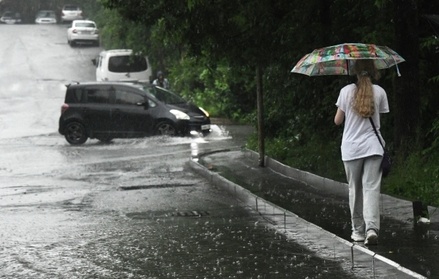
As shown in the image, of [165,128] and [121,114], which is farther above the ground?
[121,114]

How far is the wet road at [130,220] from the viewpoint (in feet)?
33.2

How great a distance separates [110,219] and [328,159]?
590cm

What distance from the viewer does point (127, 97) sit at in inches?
1168

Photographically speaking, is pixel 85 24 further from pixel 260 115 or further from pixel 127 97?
pixel 260 115

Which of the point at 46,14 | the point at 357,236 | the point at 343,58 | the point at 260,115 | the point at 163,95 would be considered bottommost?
the point at 163,95

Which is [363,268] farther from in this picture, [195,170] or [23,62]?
[23,62]

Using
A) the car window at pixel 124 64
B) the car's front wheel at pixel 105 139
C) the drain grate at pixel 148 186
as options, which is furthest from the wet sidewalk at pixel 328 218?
the car window at pixel 124 64

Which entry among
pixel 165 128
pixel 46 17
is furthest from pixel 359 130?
pixel 46 17

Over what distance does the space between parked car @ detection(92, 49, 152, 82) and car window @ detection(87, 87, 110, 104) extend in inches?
502

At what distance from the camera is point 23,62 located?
59.8 m

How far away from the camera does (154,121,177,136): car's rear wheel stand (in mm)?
29375

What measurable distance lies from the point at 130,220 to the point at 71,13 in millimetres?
69449

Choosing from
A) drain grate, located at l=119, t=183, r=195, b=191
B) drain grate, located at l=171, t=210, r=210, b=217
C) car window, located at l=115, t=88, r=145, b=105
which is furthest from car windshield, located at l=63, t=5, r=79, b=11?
drain grate, located at l=171, t=210, r=210, b=217

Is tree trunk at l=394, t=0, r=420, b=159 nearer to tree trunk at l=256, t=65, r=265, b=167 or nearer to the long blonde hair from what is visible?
tree trunk at l=256, t=65, r=265, b=167
